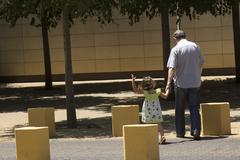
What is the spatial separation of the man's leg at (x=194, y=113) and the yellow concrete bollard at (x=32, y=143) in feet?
11.6

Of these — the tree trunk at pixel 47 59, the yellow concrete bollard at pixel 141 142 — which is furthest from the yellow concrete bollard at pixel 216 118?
the tree trunk at pixel 47 59

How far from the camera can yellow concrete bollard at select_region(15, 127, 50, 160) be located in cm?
1045

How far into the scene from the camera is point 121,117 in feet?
47.4

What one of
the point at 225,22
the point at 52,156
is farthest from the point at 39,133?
the point at 225,22

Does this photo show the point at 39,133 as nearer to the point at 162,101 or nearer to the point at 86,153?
the point at 86,153

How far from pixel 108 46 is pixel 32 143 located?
2661 cm

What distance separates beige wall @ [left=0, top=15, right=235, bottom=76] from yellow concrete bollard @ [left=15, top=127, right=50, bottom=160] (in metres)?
25.9

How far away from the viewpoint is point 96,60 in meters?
37.0

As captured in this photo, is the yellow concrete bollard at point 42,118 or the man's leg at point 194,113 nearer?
the man's leg at point 194,113

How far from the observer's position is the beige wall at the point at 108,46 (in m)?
35.9

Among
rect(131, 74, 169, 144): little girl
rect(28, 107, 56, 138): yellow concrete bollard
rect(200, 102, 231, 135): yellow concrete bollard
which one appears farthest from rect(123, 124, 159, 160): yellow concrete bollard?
rect(28, 107, 56, 138): yellow concrete bollard

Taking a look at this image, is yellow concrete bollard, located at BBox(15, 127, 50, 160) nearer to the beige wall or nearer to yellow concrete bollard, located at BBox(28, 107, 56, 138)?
yellow concrete bollard, located at BBox(28, 107, 56, 138)

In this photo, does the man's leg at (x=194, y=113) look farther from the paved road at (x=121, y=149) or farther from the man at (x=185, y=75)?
the paved road at (x=121, y=149)

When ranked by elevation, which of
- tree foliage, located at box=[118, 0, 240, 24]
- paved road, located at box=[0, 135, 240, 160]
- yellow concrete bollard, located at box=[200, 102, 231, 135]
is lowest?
paved road, located at box=[0, 135, 240, 160]
